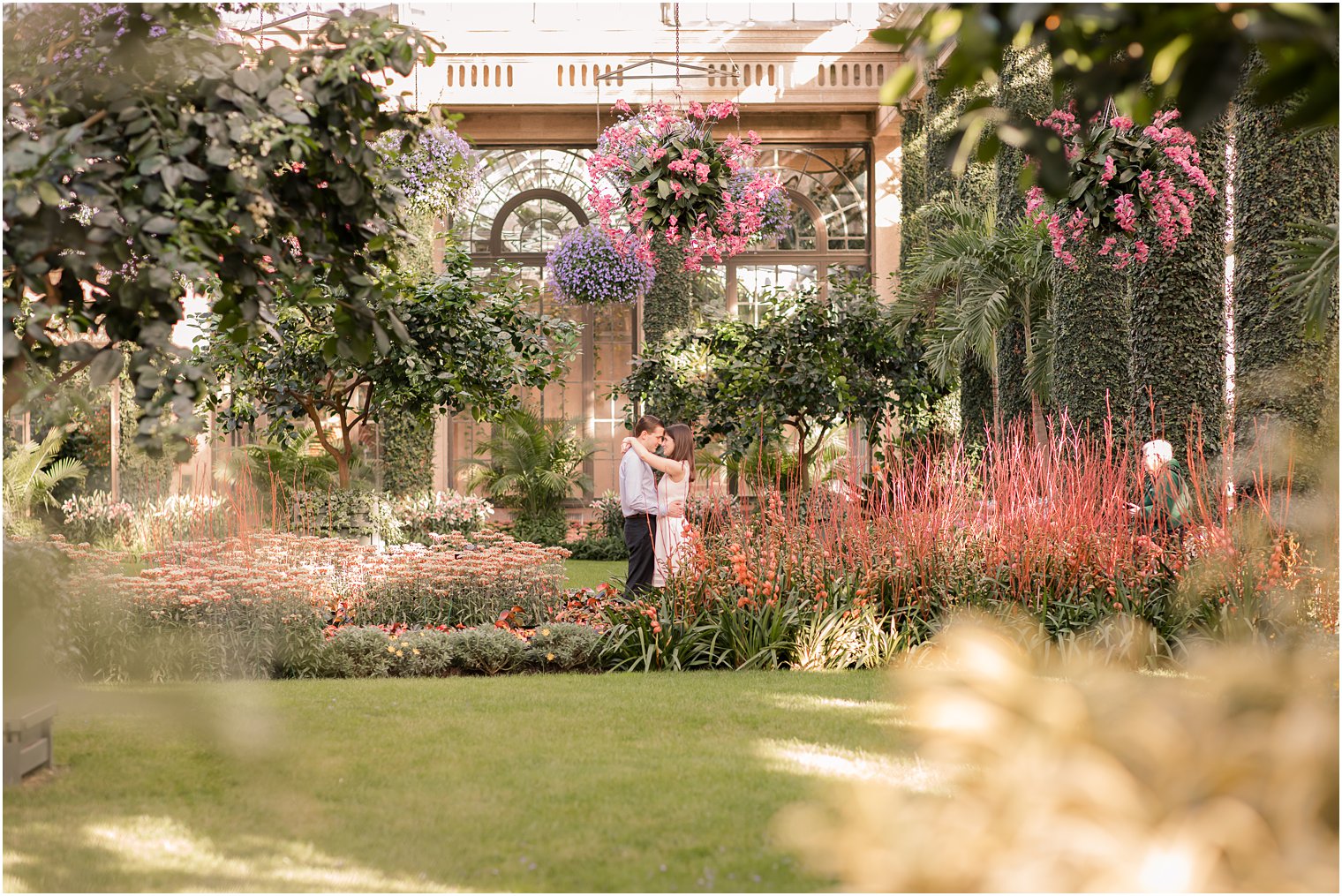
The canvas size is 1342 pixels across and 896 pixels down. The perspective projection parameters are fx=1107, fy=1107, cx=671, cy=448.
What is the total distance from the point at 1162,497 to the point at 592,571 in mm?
5879

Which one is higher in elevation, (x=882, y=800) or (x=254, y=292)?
(x=254, y=292)

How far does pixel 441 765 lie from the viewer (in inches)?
145

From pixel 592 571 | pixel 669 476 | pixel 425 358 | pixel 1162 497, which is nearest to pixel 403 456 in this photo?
pixel 592 571

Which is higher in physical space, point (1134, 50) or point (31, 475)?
point (1134, 50)

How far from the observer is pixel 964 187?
1225 cm

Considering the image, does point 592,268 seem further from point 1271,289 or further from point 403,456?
point 1271,289

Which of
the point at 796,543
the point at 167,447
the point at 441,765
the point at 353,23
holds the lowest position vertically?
the point at 441,765

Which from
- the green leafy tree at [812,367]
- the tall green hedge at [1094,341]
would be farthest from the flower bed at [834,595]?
the green leafy tree at [812,367]

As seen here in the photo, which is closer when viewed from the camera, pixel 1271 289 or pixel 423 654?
pixel 423 654

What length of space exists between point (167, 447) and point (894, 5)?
40.5 ft

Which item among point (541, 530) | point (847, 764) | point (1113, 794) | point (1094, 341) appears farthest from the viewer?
point (541, 530)

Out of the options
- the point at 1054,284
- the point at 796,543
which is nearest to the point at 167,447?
the point at 796,543

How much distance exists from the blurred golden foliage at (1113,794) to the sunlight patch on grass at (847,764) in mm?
1818

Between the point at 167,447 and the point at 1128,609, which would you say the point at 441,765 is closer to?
the point at 167,447
